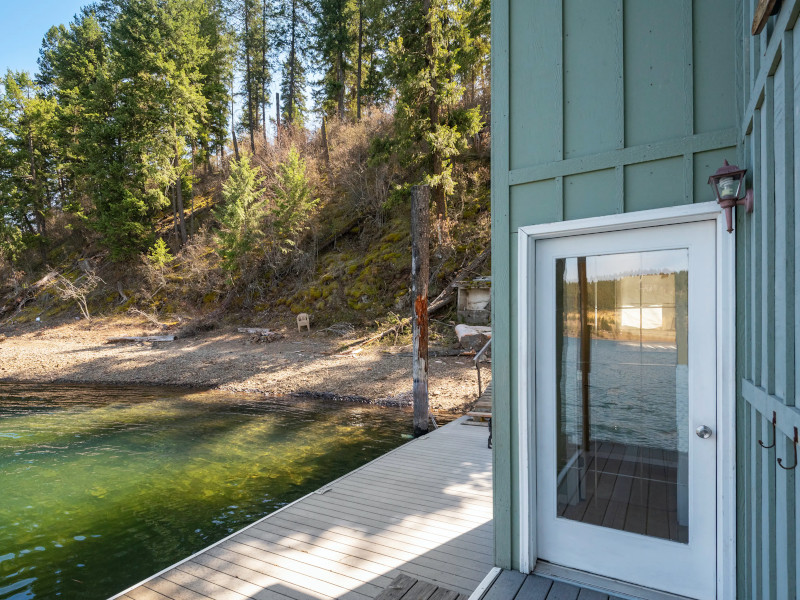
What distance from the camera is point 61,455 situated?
7492 mm

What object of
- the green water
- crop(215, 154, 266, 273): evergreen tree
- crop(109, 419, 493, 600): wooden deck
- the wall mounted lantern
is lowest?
the green water

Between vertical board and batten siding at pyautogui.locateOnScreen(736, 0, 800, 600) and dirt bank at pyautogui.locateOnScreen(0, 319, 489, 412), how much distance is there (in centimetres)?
708

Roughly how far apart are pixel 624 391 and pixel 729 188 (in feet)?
3.84

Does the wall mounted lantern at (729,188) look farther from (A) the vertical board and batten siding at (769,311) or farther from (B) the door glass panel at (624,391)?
(B) the door glass panel at (624,391)

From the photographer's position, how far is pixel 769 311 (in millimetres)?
1502

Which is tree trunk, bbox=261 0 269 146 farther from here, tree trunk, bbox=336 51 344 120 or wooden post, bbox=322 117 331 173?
tree trunk, bbox=336 51 344 120

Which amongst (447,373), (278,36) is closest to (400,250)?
(447,373)

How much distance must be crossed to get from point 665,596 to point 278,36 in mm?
28878

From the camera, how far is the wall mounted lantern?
1967 mm

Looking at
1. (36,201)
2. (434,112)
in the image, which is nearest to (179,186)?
(36,201)

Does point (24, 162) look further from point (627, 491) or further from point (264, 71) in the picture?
point (627, 491)

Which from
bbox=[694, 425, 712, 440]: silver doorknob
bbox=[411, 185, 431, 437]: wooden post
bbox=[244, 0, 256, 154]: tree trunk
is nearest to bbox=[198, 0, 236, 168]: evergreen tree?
bbox=[244, 0, 256, 154]: tree trunk

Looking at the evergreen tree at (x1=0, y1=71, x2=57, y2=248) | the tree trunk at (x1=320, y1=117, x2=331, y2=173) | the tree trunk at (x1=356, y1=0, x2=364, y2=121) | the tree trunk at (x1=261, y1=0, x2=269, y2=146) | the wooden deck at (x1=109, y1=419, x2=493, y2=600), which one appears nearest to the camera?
the wooden deck at (x1=109, y1=419, x2=493, y2=600)

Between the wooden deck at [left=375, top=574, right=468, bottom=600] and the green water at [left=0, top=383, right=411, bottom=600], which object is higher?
the wooden deck at [left=375, top=574, right=468, bottom=600]
